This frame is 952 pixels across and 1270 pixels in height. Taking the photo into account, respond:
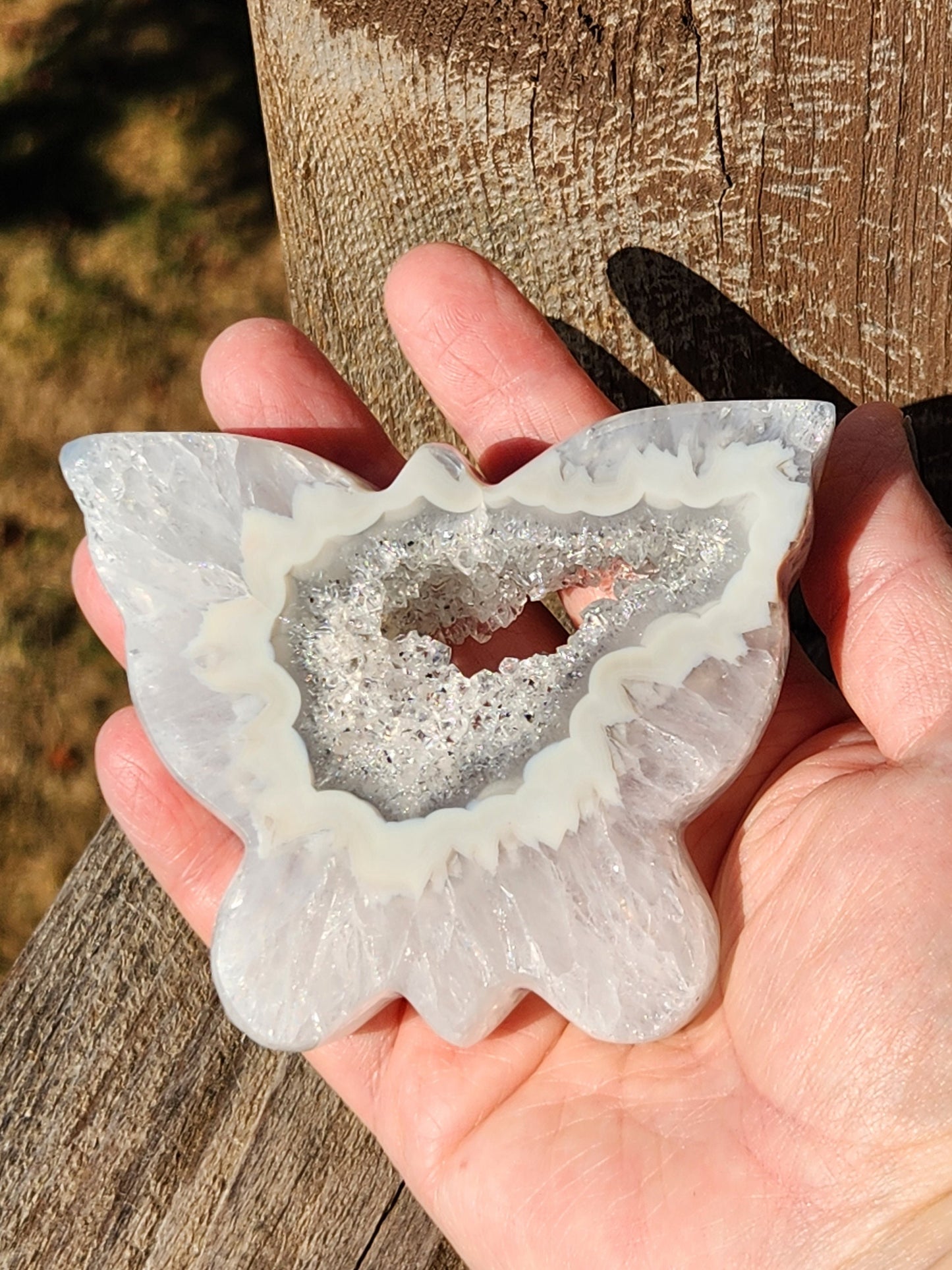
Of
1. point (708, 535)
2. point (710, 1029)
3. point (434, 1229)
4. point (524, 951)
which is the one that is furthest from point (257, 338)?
point (434, 1229)

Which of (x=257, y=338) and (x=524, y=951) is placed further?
(x=257, y=338)

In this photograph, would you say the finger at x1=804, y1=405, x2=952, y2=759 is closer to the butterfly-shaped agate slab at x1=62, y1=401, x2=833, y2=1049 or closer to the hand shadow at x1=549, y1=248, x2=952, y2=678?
the butterfly-shaped agate slab at x1=62, y1=401, x2=833, y2=1049

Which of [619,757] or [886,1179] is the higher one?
[619,757]

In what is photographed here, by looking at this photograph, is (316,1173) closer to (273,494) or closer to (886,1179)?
(886,1179)

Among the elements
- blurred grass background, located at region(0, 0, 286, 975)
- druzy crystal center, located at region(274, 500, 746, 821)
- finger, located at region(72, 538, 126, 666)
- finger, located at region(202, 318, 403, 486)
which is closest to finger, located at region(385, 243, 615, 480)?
finger, located at region(202, 318, 403, 486)

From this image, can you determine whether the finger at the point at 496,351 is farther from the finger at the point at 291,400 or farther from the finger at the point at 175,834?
the finger at the point at 175,834

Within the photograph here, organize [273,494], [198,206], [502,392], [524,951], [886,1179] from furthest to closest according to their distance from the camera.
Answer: [198,206] < [502,392] < [273,494] < [524,951] < [886,1179]
